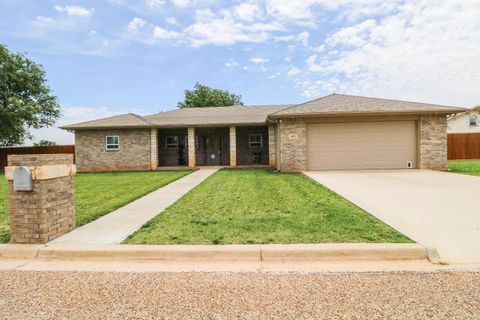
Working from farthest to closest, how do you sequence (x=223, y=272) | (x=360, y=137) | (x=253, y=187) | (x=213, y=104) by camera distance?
(x=213, y=104), (x=360, y=137), (x=253, y=187), (x=223, y=272)

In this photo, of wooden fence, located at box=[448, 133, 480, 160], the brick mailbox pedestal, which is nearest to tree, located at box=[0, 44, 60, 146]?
the brick mailbox pedestal

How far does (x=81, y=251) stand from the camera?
411 cm

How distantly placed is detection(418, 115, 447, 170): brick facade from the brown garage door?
35 cm

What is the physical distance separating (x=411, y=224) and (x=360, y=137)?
10.2 meters

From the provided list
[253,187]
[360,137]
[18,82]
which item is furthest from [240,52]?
[18,82]

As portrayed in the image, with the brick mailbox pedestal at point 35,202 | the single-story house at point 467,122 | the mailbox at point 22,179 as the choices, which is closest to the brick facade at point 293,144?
the brick mailbox pedestal at point 35,202

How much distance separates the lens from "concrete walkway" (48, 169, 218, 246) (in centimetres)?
455

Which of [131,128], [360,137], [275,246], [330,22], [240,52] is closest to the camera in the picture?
[275,246]

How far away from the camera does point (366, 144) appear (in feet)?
48.0

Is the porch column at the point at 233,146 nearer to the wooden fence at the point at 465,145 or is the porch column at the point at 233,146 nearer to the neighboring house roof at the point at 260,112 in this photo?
the neighboring house roof at the point at 260,112

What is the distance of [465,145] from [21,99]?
34224mm

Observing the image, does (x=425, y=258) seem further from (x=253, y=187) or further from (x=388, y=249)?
(x=253, y=187)

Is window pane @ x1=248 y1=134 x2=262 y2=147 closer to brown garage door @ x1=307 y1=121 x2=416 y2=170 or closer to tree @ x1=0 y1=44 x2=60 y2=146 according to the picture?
brown garage door @ x1=307 y1=121 x2=416 y2=170

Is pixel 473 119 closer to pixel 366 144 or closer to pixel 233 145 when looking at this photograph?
pixel 366 144
